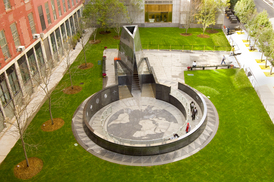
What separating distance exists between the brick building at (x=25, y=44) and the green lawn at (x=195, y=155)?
11.6 ft

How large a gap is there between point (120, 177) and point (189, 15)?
1651 inches

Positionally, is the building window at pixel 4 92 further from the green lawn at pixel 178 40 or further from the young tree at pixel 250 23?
the young tree at pixel 250 23

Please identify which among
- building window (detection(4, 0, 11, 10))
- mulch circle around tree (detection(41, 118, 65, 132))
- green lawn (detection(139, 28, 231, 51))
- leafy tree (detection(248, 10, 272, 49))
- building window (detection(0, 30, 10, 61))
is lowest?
mulch circle around tree (detection(41, 118, 65, 132))

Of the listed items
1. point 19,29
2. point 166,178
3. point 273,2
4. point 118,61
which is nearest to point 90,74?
point 118,61

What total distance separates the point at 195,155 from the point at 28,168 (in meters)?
14.1

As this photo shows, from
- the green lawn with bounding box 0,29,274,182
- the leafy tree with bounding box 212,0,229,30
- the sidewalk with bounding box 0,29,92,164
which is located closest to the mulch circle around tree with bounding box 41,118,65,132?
the green lawn with bounding box 0,29,274,182

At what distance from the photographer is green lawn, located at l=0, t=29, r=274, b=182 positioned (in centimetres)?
2011

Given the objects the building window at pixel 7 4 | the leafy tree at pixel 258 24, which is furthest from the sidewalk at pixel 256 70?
the building window at pixel 7 4

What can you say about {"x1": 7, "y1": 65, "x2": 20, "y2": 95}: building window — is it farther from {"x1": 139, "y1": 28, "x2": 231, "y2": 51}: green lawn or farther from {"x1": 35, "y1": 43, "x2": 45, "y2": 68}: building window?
{"x1": 139, "y1": 28, "x2": 231, "y2": 51}: green lawn

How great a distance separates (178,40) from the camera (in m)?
49.6

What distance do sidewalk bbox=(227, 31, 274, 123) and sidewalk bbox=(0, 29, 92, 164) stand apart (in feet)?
85.9

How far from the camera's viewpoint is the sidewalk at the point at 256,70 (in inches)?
1198

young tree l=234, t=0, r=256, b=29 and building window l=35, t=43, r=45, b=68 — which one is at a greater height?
young tree l=234, t=0, r=256, b=29

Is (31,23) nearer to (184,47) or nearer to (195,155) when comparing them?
(195,155)
